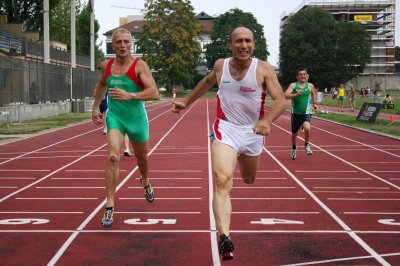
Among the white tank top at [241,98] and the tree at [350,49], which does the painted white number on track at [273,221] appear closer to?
the white tank top at [241,98]

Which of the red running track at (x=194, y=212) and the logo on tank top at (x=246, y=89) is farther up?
the logo on tank top at (x=246, y=89)

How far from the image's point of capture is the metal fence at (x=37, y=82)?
24844mm

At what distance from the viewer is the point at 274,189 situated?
8.85 metres

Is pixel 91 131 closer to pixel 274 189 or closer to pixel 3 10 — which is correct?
pixel 274 189

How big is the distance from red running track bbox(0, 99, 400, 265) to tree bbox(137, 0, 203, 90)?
6514cm

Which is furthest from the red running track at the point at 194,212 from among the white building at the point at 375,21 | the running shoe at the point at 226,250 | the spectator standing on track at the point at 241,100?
the white building at the point at 375,21

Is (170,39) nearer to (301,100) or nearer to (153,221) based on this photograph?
(301,100)

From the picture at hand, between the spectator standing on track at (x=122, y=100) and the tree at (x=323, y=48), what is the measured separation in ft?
272

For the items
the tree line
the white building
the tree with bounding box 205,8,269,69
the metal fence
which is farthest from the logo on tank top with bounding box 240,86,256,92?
the white building

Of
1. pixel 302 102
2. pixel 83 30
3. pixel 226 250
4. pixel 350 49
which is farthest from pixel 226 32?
pixel 226 250

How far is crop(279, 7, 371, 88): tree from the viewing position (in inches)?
3474

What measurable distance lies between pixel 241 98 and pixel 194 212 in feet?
7.49

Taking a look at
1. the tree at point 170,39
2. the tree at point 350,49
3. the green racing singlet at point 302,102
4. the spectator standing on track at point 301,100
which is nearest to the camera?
the spectator standing on track at point 301,100

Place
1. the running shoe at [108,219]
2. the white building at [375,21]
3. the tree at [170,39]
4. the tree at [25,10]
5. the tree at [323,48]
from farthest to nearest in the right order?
the white building at [375,21] < the tree at [323,48] < the tree at [170,39] < the tree at [25,10] < the running shoe at [108,219]
